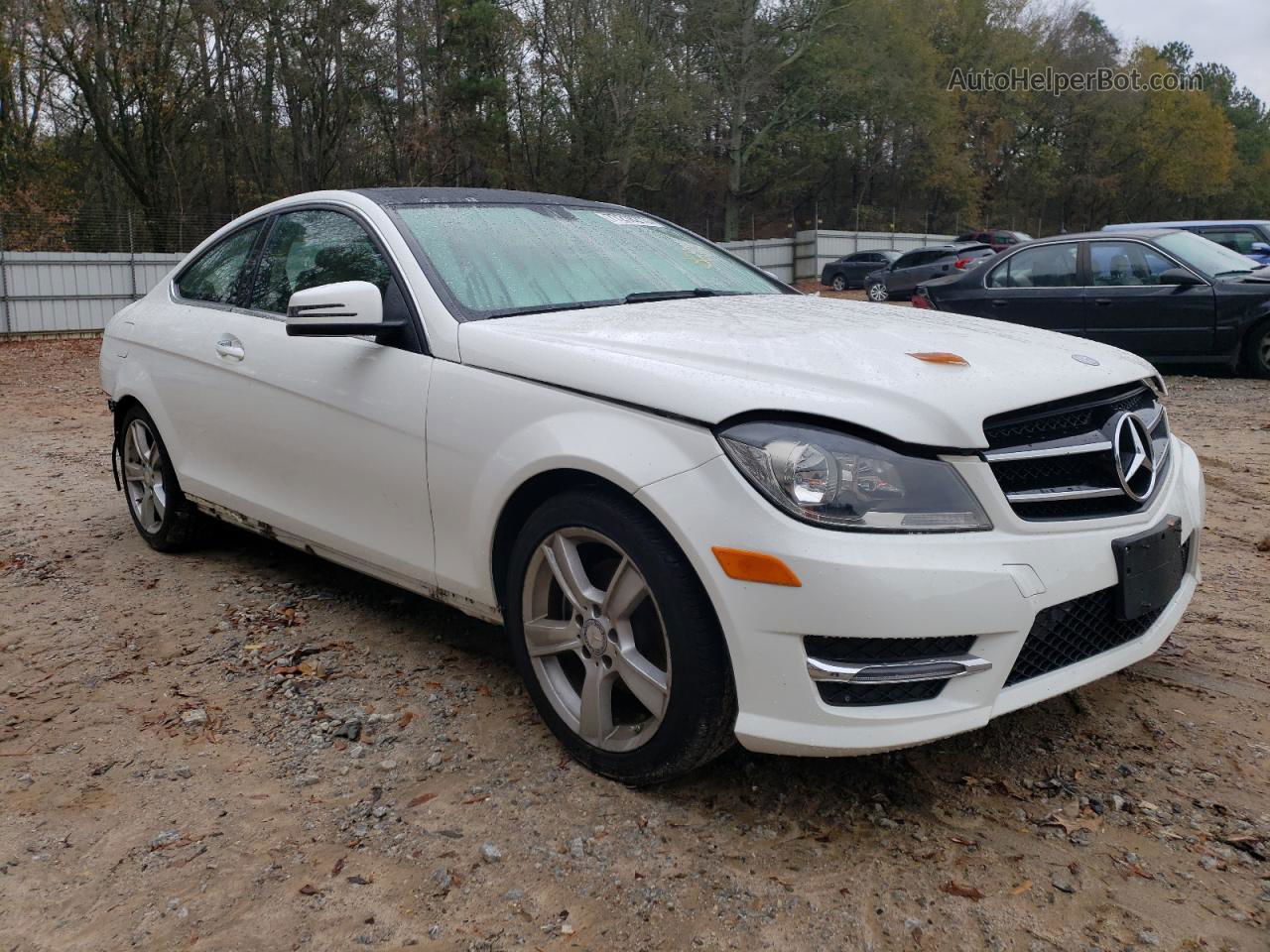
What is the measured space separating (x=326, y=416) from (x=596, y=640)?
139cm

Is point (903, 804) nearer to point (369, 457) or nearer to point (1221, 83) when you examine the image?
point (369, 457)

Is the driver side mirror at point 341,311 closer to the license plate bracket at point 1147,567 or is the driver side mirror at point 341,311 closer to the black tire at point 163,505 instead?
the black tire at point 163,505

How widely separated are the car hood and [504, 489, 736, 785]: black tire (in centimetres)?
29

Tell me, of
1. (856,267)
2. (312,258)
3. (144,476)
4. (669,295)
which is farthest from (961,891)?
(856,267)

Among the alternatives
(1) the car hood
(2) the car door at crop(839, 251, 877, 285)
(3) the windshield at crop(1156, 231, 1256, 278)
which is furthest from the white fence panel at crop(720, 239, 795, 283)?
(1) the car hood

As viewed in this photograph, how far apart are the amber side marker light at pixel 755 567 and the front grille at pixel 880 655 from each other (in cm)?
15

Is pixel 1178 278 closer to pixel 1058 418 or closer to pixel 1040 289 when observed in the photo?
pixel 1040 289

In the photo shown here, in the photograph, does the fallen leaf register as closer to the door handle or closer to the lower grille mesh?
the lower grille mesh

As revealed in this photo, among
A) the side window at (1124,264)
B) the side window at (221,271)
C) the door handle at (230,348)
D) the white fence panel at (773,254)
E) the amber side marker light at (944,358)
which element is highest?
the white fence panel at (773,254)

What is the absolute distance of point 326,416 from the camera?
3711mm

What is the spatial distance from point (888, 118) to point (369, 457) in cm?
4867

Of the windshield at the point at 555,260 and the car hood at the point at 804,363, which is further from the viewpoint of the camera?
the windshield at the point at 555,260

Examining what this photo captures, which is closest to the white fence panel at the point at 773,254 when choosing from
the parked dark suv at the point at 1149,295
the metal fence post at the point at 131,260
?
the metal fence post at the point at 131,260

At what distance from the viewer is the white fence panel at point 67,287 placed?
19344mm
